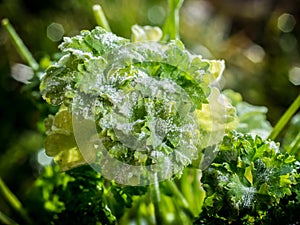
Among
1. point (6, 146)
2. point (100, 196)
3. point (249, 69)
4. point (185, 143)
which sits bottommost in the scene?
point (6, 146)

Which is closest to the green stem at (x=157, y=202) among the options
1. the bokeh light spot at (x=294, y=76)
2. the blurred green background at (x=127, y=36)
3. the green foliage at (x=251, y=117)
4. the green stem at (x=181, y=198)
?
the green stem at (x=181, y=198)

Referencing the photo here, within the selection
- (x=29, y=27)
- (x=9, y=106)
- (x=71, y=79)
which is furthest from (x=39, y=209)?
(x=29, y=27)

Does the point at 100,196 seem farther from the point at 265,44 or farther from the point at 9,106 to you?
the point at 265,44

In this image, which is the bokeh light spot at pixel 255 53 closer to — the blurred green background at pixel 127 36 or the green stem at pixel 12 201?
the blurred green background at pixel 127 36

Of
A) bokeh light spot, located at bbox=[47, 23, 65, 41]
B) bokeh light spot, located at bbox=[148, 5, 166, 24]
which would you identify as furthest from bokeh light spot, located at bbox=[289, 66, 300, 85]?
bokeh light spot, located at bbox=[47, 23, 65, 41]

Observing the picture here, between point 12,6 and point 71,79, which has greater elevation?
point 71,79

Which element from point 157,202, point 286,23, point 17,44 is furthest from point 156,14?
point 157,202

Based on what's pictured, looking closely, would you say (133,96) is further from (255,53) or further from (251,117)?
(255,53)

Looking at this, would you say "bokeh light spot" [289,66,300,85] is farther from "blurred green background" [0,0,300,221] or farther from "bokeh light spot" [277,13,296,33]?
"bokeh light spot" [277,13,296,33]
